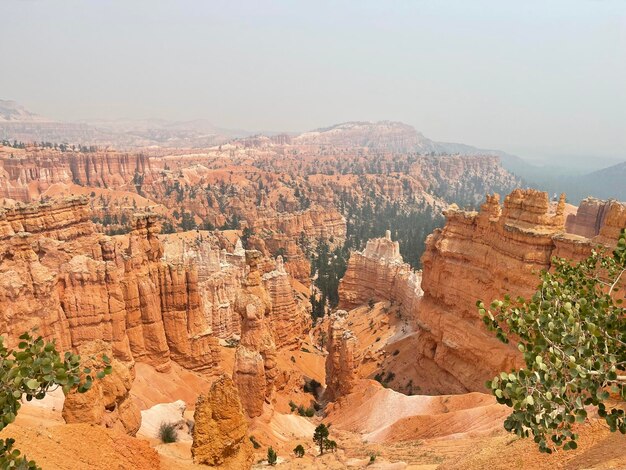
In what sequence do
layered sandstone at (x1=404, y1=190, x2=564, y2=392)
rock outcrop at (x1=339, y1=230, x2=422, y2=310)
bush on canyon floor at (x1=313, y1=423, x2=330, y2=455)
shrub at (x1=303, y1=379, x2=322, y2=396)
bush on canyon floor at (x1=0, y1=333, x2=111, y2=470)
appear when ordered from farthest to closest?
rock outcrop at (x1=339, y1=230, x2=422, y2=310) < shrub at (x1=303, y1=379, x2=322, y2=396) < layered sandstone at (x1=404, y1=190, x2=564, y2=392) < bush on canyon floor at (x1=313, y1=423, x2=330, y2=455) < bush on canyon floor at (x1=0, y1=333, x2=111, y2=470)

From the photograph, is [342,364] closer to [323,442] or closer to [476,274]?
[323,442]

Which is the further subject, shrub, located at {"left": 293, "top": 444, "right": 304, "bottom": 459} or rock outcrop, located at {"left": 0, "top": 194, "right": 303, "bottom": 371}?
rock outcrop, located at {"left": 0, "top": 194, "right": 303, "bottom": 371}

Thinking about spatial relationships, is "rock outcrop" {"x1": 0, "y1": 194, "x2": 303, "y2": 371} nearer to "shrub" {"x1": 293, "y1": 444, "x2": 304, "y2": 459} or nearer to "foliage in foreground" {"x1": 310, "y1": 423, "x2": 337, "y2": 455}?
"foliage in foreground" {"x1": 310, "y1": 423, "x2": 337, "y2": 455}

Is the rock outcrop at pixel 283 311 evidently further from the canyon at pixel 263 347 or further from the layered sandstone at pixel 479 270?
the layered sandstone at pixel 479 270

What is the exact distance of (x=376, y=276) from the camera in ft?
165

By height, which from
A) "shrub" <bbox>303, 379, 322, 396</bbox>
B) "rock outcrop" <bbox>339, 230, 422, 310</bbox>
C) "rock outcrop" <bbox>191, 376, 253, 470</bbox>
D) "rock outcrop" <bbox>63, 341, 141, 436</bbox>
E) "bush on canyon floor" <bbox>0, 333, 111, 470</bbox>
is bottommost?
"shrub" <bbox>303, 379, 322, 396</bbox>

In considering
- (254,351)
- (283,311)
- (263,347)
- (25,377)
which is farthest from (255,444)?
(283,311)

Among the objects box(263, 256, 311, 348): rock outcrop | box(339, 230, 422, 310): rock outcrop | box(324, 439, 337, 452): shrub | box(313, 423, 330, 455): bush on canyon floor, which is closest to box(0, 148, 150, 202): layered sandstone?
box(339, 230, 422, 310): rock outcrop

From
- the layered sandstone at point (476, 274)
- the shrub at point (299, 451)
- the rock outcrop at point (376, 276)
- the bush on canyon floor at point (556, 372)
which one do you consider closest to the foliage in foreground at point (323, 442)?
the shrub at point (299, 451)

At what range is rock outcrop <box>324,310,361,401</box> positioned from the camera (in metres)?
27.6

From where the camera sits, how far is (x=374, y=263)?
50.5 m

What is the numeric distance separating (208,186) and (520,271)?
402 ft

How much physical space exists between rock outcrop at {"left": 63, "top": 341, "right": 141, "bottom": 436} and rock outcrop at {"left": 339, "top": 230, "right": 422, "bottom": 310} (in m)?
34.1

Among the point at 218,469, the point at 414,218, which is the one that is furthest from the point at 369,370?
the point at 414,218
